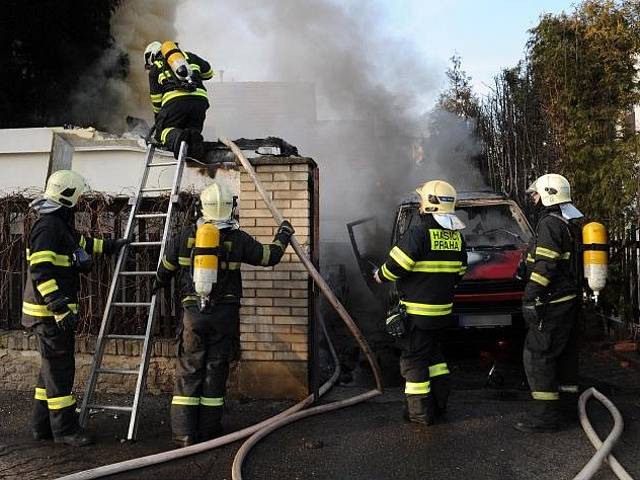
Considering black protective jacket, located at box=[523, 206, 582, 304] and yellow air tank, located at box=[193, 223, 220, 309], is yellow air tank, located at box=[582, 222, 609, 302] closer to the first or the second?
black protective jacket, located at box=[523, 206, 582, 304]

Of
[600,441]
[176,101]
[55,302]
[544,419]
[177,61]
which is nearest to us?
[600,441]

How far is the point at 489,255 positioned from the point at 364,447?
2.87 metres

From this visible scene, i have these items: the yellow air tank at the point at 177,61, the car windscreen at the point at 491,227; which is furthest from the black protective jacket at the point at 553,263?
the yellow air tank at the point at 177,61

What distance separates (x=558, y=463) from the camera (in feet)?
11.5

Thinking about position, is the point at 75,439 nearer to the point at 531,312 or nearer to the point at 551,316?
the point at 531,312

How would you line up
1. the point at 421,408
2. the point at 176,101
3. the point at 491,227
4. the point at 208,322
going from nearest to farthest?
the point at 208,322 → the point at 421,408 → the point at 176,101 → the point at 491,227

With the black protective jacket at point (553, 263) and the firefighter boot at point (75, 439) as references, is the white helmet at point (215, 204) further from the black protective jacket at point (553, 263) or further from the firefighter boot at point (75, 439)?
the black protective jacket at point (553, 263)

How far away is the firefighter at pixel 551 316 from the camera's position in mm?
4016

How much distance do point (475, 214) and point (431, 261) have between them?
277 cm

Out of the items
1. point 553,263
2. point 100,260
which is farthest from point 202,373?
point 553,263

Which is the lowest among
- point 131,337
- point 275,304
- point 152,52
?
point 131,337

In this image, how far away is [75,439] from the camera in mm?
3920

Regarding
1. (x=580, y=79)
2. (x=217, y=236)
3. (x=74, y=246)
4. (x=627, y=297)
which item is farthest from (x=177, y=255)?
(x=580, y=79)

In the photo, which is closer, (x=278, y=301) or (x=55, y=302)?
(x=55, y=302)
